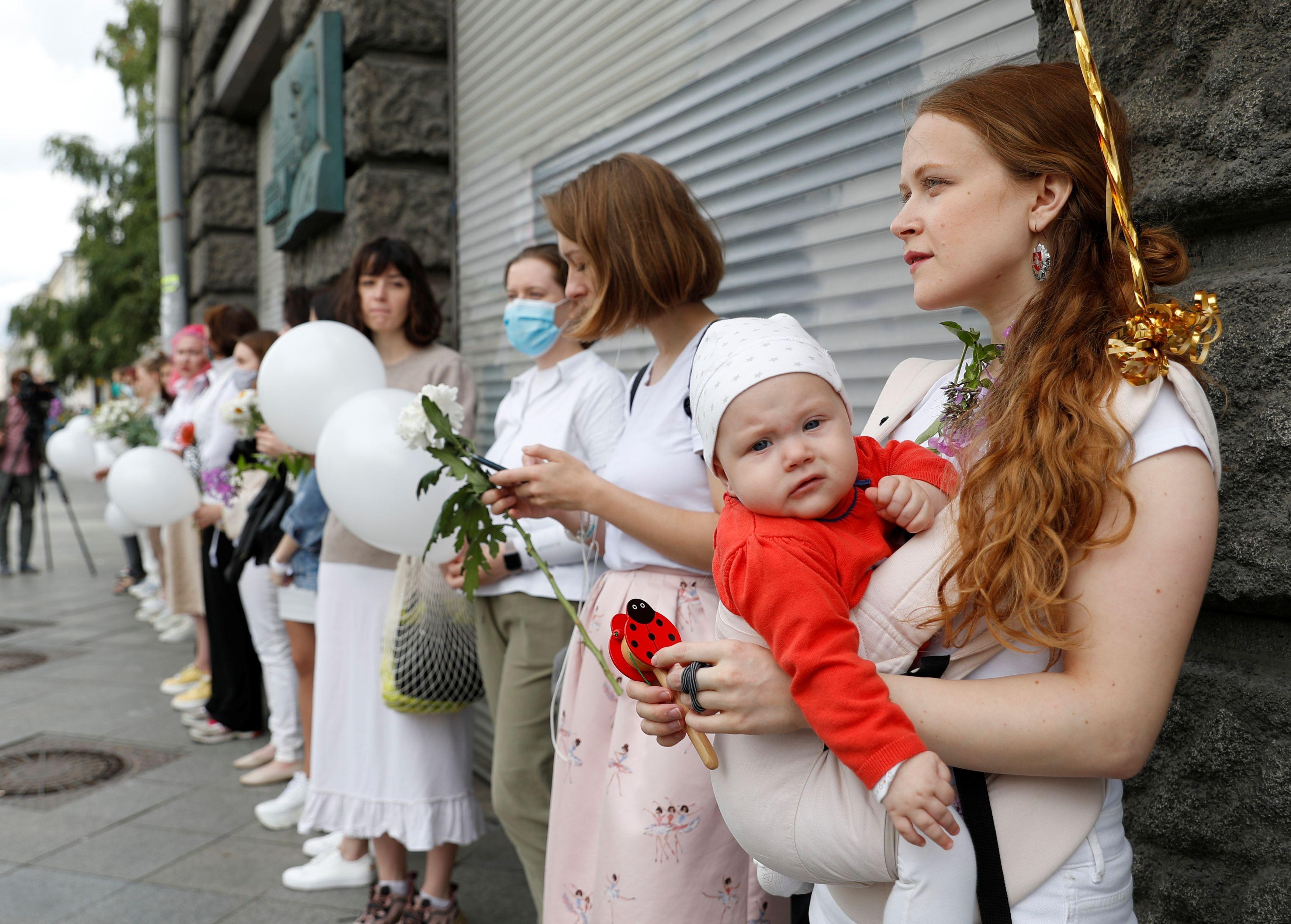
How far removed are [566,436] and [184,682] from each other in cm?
482

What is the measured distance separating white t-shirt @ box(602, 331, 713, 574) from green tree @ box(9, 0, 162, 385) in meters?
19.7

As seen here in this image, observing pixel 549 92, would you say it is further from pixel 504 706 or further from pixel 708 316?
pixel 504 706

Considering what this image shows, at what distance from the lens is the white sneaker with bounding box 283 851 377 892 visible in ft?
12.0

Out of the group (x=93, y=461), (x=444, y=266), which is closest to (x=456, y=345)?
(x=444, y=266)

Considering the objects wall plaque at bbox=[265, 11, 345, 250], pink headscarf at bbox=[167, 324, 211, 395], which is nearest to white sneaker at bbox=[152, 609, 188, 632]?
pink headscarf at bbox=[167, 324, 211, 395]

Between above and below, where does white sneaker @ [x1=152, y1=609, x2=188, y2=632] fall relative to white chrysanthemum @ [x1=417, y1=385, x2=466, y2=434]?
below

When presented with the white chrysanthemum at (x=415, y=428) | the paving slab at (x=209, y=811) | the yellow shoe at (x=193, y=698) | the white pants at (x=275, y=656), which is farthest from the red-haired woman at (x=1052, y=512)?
the yellow shoe at (x=193, y=698)

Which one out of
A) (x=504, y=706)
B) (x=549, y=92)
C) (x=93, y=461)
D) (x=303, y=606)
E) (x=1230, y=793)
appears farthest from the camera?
(x=93, y=461)

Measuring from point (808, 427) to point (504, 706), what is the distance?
5.58ft

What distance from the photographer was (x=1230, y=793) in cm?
155

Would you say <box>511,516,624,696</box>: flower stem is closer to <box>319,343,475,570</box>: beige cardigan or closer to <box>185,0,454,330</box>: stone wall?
<box>319,343,475,570</box>: beige cardigan

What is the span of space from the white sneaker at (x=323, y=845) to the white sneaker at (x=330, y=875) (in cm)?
4

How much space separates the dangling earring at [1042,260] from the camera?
1.31m

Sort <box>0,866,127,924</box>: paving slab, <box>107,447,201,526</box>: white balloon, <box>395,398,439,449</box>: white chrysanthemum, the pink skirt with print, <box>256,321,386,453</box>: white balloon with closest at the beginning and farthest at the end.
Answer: the pink skirt with print → <box>395,398,439,449</box>: white chrysanthemum → <box>256,321,386,453</box>: white balloon → <box>0,866,127,924</box>: paving slab → <box>107,447,201,526</box>: white balloon
